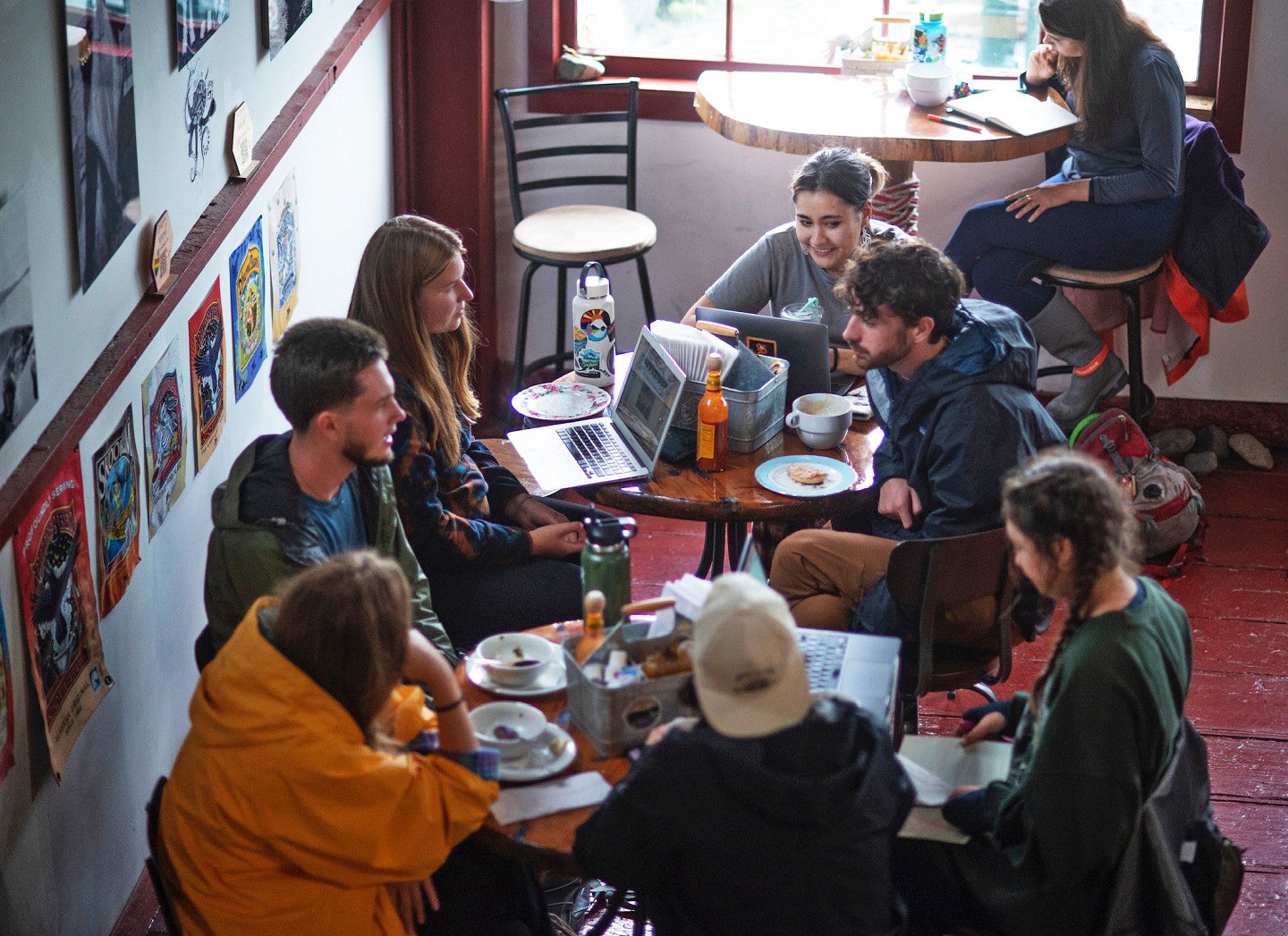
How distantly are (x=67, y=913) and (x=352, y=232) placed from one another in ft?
8.08

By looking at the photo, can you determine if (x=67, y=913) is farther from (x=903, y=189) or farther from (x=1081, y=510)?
(x=903, y=189)

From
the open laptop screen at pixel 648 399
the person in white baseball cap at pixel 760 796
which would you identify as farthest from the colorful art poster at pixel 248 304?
the person in white baseball cap at pixel 760 796

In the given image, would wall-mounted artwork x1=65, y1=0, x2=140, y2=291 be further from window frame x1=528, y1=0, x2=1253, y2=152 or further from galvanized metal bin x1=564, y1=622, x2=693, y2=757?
window frame x1=528, y1=0, x2=1253, y2=152

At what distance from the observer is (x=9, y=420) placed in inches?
87.7

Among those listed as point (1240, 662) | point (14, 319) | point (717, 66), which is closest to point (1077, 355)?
point (1240, 662)

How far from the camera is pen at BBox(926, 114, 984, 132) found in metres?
4.37

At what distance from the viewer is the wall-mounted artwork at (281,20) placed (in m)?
3.45

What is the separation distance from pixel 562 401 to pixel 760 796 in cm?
171

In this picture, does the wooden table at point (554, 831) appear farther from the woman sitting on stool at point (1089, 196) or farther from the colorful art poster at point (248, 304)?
the woman sitting on stool at point (1089, 196)

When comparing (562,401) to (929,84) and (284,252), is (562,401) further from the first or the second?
(929,84)

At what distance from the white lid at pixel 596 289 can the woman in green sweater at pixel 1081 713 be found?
1.53 m

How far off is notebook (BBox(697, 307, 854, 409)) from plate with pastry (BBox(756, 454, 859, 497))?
0.78 feet

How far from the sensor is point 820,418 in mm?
3230

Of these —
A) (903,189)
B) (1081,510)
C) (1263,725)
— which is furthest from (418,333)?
(1263,725)
